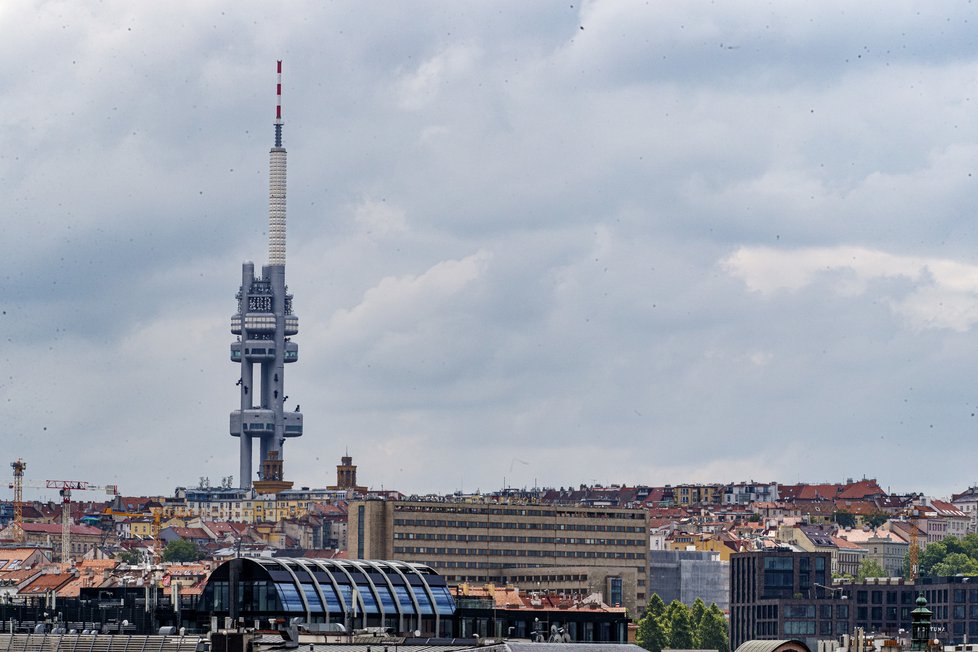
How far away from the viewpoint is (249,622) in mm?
123812

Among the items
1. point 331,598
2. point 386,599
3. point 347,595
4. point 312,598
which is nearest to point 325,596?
point 331,598

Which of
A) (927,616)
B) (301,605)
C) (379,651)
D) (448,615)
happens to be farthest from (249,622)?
(927,616)

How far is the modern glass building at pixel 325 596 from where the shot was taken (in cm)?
13138

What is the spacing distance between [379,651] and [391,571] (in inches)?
1783

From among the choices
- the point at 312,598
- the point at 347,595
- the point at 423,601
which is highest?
the point at 347,595

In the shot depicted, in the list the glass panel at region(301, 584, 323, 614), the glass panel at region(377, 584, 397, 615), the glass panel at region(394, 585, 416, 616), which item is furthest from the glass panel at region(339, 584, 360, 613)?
the glass panel at region(394, 585, 416, 616)

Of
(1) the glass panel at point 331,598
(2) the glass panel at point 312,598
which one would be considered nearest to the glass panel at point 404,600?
(1) the glass panel at point 331,598

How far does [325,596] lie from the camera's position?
133875mm

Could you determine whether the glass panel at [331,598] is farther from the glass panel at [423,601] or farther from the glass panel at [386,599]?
the glass panel at [423,601]

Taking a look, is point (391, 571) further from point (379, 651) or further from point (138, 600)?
point (379, 651)

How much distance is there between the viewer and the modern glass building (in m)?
131

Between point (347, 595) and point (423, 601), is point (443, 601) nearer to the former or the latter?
point (423, 601)

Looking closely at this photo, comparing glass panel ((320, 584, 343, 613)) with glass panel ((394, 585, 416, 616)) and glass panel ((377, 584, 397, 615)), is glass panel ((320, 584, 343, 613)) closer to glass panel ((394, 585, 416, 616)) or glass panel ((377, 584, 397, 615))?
glass panel ((377, 584, 397, 615))

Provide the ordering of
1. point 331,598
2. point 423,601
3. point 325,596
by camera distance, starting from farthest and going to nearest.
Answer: point 423,601
point 331,598
point 325,596
